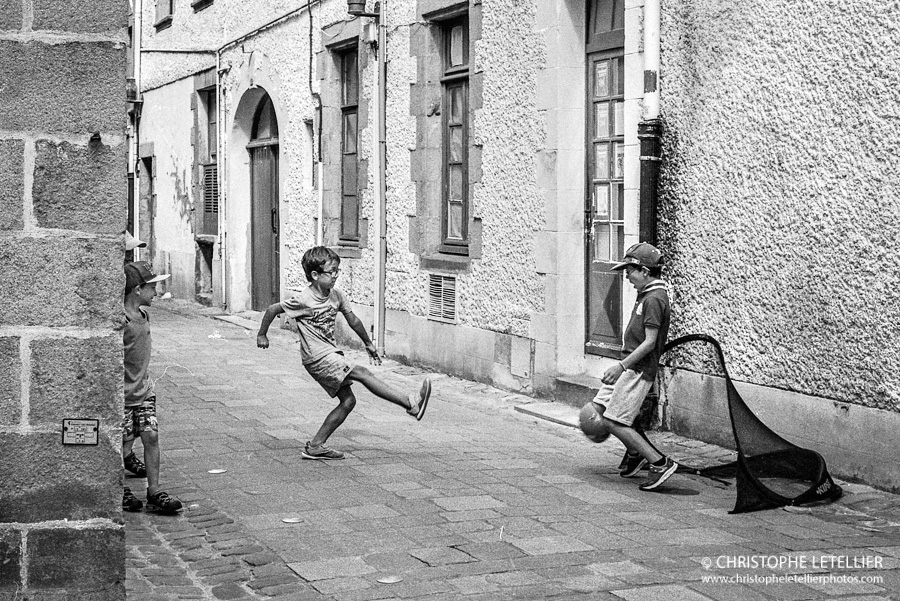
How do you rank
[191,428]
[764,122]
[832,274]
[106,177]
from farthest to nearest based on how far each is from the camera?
[191,428], [764,122], [832,274], [106,177]

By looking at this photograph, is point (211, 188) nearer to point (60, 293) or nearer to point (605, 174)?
point (605, 174)

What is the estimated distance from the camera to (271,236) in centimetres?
1792

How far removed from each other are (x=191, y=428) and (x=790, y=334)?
4.22 metres

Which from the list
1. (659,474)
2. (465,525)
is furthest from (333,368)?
(659,474)

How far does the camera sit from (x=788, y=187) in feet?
25.7

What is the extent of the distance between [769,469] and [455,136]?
624 centimetres

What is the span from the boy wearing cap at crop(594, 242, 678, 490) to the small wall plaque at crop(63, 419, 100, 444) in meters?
3.46

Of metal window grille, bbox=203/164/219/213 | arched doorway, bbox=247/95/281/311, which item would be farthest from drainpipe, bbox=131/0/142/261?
arched doorway, bbox=247/95/281/311

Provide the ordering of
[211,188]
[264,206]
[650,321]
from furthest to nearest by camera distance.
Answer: [211,188] → [264,206] → [650,321]

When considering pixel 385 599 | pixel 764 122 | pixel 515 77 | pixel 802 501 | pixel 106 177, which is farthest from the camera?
pixel 515 77

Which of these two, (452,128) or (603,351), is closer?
(603,351)

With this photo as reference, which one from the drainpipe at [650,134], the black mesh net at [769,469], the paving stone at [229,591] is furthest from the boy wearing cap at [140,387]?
the drainpipe at [650,134]

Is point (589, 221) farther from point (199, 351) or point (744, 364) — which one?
point (199, 351)

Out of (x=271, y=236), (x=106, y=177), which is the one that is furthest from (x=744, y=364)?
(x=271, y=236)
